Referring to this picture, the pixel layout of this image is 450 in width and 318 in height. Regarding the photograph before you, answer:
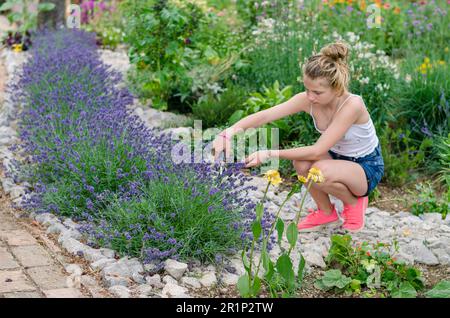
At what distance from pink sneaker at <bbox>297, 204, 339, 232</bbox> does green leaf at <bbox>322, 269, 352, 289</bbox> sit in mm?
732

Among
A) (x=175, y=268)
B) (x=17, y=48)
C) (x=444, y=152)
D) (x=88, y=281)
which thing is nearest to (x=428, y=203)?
(x=444, y=152)

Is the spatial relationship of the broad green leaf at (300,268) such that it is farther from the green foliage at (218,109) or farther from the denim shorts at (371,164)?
the green foliage at (218,109)

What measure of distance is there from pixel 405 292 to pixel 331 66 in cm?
120

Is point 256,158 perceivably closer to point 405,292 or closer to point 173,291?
point 173,291

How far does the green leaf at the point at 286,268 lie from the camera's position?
10.1ft

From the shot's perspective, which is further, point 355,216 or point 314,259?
point 355,216

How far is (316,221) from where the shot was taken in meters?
4.11

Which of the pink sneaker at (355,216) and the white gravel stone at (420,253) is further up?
the pink sneaker at (355,216)

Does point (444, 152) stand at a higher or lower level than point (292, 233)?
lower

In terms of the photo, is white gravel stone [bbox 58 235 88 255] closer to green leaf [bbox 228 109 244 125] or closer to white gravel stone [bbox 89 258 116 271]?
white gravel stone [bbox 89 258 116 271]

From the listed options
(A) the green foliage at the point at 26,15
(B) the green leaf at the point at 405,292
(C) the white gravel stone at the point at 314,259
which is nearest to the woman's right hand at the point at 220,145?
(C) the white gravel stone at the point at 314,259

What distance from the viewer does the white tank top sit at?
3973 mm

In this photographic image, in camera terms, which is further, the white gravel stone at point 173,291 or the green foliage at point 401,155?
the green foliage at point 401,155

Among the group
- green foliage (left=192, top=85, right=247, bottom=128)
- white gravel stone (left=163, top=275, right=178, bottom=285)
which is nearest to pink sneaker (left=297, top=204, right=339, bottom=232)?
white gravel stone (left=163, top=275, right=178, bottom=285)
